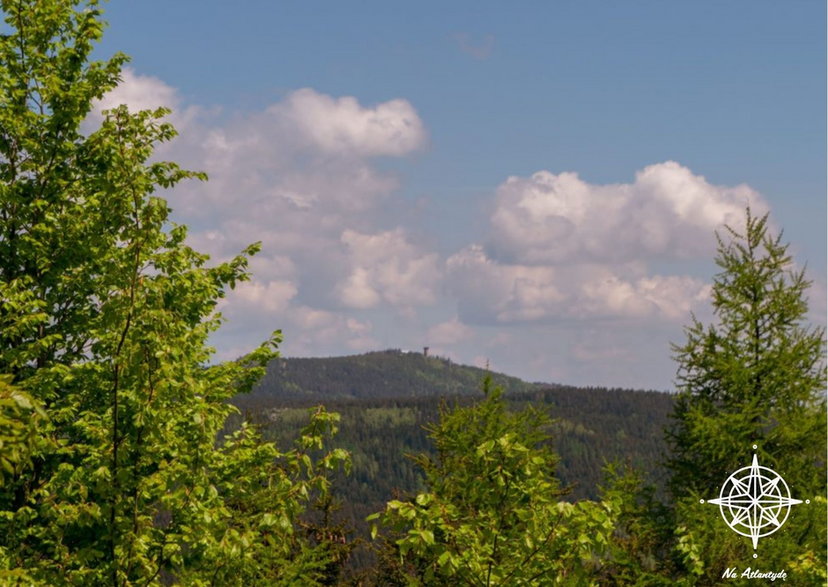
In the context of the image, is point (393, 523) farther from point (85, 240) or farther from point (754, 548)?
point (754, 548)

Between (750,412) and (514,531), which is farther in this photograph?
(750,412)

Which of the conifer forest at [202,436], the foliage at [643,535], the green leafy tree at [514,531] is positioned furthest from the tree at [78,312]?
the foliage at [643,535]

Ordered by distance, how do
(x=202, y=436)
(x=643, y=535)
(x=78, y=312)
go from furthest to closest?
(x=643, y=535) < (x=78, y=312) < (x=202, y=436)

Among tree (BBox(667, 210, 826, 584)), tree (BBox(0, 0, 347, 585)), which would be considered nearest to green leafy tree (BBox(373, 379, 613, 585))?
tree (BBox(0, 0, 347, 585))

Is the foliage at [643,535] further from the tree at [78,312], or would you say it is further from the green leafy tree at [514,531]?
the green leafy tree at [514,531]

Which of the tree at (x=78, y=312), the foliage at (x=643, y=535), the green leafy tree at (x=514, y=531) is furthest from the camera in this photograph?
the foliage at (x=643, y=535)

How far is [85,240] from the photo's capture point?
15.0m

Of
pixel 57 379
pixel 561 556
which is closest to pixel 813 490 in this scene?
pixel 561 556

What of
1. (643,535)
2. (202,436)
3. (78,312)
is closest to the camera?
(202,436)

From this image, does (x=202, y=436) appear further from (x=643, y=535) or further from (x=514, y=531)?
(x=643, y=535)

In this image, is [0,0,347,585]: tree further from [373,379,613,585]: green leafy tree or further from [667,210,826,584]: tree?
[667,210,826,584]: tree

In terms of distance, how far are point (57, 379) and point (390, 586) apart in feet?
57.9

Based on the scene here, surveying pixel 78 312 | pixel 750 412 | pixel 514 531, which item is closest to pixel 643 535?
pixel 750 412

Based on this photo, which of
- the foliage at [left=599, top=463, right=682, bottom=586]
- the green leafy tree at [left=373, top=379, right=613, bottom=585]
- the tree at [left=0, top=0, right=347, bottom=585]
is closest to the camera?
the green leafy tree at [left=373, top=379, right=613, bottom=585]
